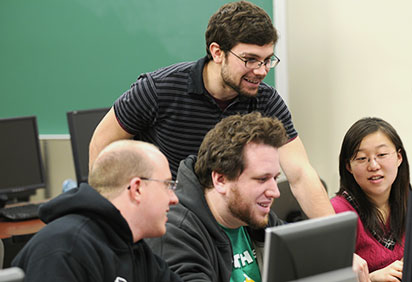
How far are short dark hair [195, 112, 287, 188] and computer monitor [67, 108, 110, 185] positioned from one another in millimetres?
2046

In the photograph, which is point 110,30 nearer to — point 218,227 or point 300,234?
point 218,227

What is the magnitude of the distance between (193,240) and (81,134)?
7.37 feet

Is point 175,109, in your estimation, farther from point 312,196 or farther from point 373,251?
point 373,251

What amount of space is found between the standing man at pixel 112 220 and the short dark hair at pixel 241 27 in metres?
0.71

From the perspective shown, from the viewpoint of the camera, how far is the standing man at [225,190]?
190 centimetres

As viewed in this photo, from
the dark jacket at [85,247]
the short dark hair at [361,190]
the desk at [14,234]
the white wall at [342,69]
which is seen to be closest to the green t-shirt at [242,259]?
the dark jacket at [85,247]

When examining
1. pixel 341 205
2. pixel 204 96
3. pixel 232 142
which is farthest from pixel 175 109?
pixel 341 205

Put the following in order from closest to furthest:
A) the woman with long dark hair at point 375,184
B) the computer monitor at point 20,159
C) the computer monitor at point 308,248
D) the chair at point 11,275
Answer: the chair at point 11,275
the computer monitor at point 308,248
the woman with long dark hair at point 375,184
the computer monitor at point 20,159

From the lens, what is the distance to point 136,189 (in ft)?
5.27

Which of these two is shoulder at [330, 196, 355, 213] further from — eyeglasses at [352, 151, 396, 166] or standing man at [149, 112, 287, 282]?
standing man at [149, 112, 287, 282]

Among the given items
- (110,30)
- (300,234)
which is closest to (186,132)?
(300,234)

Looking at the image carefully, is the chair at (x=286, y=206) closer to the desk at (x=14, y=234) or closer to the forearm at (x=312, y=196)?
A: the forearm at (x=312, y=196)

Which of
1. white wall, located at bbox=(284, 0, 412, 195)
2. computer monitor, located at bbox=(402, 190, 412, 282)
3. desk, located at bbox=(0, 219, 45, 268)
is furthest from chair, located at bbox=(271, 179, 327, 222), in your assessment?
desk, located at bbox=(0, 219, 45, 268)

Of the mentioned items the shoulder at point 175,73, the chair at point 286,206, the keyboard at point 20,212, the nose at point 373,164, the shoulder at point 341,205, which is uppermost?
the shoulder at point 175,73
